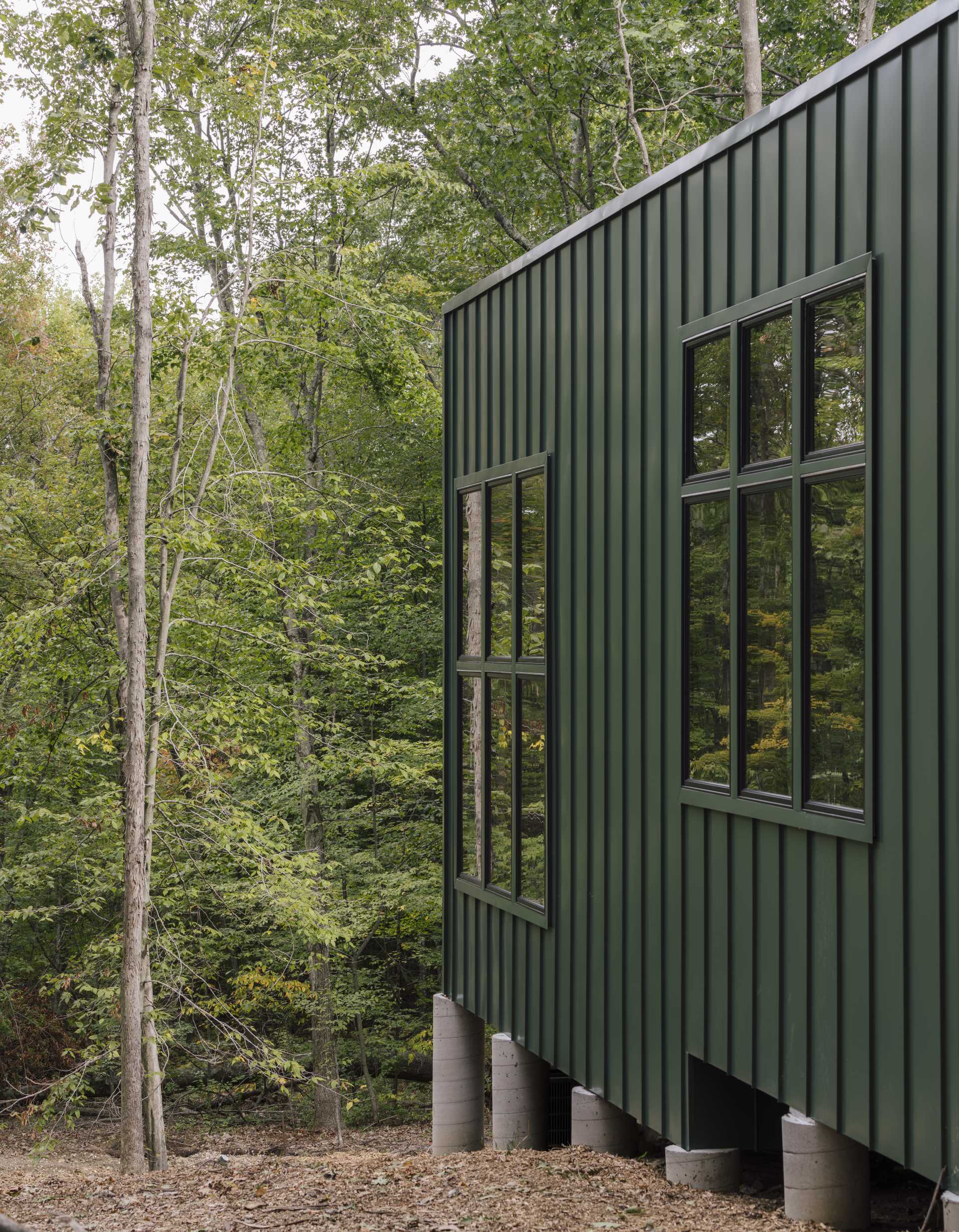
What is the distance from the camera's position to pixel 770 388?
15.6 feet

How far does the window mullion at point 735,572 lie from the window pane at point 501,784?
2550 millimetres

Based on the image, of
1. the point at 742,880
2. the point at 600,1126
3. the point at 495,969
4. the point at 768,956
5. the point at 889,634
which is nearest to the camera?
the point at 889,634

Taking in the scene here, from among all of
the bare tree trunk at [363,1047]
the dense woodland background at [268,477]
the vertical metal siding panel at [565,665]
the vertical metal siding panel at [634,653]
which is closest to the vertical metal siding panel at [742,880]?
the vertical metal siding panel at [634,653]

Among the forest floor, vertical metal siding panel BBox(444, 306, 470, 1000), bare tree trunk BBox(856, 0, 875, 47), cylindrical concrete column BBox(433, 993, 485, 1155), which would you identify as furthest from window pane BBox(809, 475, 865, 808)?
bare tree trunk BBox(856, 0, 875, 47)

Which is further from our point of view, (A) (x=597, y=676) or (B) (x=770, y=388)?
(A) (x=597, y=676)

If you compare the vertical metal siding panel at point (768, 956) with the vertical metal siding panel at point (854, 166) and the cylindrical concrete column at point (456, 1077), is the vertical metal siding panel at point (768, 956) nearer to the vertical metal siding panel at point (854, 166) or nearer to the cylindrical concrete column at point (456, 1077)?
the vertical metal siding panel at point (854, 166)

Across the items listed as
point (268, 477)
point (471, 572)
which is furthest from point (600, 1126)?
point (268, 477)

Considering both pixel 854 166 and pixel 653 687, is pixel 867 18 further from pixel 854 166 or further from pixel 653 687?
pixel 653 687

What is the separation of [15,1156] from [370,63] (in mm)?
14970

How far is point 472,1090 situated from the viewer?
28.4ft

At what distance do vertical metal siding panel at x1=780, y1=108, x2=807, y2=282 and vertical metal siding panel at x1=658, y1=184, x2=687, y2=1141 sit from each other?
0.83m

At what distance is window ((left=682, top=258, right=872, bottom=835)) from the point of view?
423cm

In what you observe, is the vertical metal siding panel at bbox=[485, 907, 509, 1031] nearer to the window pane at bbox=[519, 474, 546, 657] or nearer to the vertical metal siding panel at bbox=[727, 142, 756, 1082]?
the window pane at bbox=[519, 474, 546, 657]

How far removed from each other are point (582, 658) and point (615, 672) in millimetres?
408
